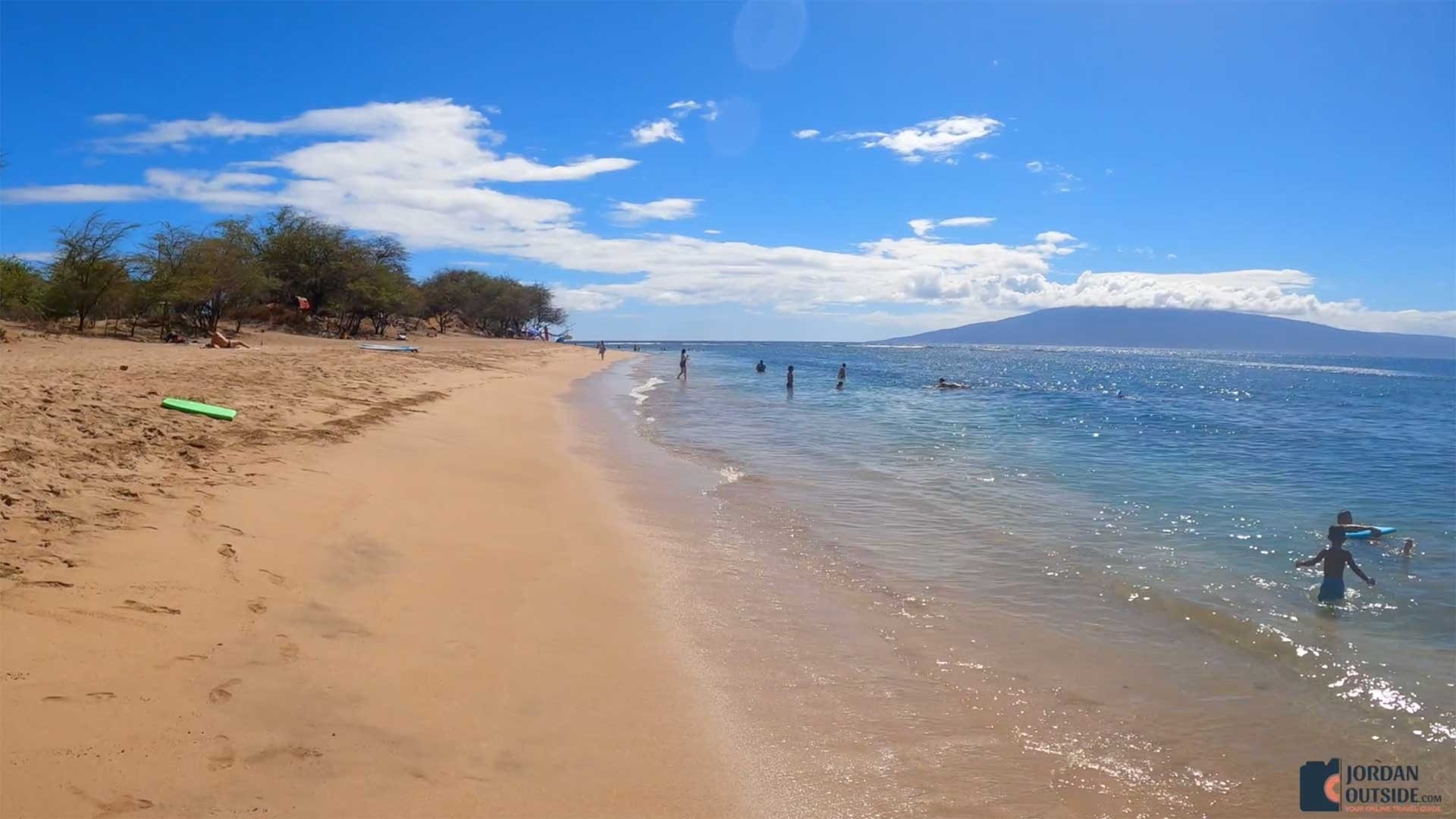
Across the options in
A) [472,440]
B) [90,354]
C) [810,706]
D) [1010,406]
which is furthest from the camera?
[1010,406]

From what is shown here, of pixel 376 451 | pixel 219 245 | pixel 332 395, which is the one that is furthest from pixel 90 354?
pixel 219 245

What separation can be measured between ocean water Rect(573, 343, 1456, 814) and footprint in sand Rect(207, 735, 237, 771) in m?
3.25

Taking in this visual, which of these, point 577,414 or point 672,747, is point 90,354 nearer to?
point 577,414

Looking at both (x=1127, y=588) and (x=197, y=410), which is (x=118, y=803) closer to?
(x=1127, y=588)

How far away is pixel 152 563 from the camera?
16.6ft

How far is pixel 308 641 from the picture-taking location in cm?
456

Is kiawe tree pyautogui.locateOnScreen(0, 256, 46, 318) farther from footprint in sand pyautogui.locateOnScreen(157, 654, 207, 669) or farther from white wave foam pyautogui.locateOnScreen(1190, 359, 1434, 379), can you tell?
white wave foam pyautogui.locateOnScreen(1190, 359, 1434, 379)

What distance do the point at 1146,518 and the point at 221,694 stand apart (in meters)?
11.0

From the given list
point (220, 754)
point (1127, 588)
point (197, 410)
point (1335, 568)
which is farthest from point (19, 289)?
point (1335, 568)

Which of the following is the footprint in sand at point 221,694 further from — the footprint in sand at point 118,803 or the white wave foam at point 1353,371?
the white wave foam at point 1353,371

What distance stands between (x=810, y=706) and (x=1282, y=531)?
29.7ft

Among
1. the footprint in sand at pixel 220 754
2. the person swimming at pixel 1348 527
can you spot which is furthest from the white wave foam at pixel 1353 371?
the footprint in sand at pixel 220 754

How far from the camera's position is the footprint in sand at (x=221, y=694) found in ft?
12.3

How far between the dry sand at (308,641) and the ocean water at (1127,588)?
1.66 metres
